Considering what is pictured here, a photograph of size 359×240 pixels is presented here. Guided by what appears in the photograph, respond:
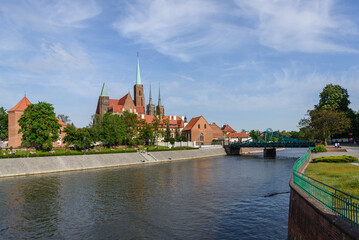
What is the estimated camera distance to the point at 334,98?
84.6 metres

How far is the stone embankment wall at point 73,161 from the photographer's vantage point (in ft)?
142

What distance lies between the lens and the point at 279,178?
123 ft

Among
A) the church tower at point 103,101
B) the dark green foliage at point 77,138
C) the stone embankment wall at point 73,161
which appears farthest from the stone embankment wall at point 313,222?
the church tower at point 103,101

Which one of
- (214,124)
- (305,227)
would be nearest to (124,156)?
(305,227)

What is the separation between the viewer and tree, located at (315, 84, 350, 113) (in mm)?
83675

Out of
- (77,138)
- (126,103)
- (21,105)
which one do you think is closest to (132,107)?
(126,103)

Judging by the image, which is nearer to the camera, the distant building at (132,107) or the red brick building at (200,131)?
the red brick building at (200,131)

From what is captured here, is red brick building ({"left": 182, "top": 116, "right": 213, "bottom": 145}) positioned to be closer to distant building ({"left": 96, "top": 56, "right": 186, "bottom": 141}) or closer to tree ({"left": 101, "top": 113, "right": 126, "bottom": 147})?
distant building ({"left": 96, "top": 56, "right": 186, "bottom": 141})

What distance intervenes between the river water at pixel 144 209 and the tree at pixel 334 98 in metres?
61.1

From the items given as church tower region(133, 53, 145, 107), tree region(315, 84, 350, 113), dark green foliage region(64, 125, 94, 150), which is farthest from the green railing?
church tower region(133, 53, 145, 107)

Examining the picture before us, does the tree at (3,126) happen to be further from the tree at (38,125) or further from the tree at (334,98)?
the tree at (334,98)

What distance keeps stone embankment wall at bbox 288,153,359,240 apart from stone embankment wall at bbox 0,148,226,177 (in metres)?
42.3

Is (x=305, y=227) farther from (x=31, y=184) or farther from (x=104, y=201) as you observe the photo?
(x=31, y=184)

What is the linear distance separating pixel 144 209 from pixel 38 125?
45325 mm
